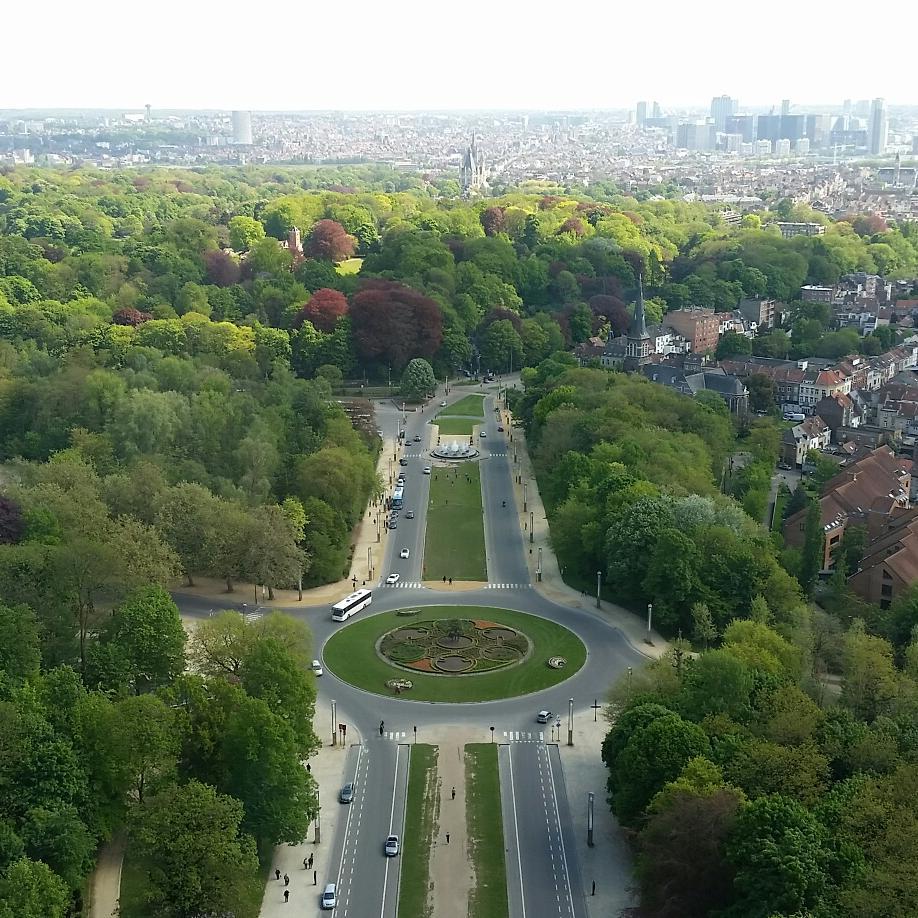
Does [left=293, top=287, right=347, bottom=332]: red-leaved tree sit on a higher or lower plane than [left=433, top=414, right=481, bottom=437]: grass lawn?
higher

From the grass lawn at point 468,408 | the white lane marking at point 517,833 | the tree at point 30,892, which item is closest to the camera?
the tree at point 30,892

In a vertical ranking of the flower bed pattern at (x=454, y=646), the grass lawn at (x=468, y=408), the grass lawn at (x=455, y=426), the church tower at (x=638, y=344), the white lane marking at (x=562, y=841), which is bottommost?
the white lane marking at (x=562, y=841)

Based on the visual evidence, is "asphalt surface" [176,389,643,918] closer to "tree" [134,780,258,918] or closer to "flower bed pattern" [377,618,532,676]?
"flower bed pattern" [377,618,532,676]

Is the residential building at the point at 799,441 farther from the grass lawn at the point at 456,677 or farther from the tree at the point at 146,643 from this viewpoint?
the tree at the point at 146,643

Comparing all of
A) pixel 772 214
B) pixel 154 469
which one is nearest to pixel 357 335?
pixel 154 469

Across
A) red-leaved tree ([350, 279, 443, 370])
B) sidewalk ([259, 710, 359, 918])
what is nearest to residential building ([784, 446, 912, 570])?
sidewalk ([259, 710, 359, 918])

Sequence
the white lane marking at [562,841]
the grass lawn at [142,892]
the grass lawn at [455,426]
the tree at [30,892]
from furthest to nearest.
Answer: the grass lawn at [455,426], the white lane marking at [562,841], the grass lawn at [142,892], the tree at [30,892]

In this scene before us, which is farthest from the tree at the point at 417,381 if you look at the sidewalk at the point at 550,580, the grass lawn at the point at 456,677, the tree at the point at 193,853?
the tree at the point at 193,853
